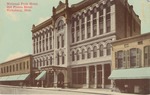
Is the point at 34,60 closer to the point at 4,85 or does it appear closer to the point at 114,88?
the point at 4,85

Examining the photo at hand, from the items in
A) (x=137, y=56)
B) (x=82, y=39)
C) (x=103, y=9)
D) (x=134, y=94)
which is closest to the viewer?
(x=134, y=94)

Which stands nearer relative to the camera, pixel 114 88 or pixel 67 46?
pixel 114 88

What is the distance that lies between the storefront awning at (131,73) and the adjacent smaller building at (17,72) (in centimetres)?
559

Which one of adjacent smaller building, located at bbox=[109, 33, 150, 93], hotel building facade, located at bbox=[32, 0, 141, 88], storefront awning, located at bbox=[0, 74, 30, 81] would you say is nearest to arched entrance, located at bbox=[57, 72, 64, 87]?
hotel building facade, located at bbox=[32, 0, 141, 88]

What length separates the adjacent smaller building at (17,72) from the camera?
65.1 ft

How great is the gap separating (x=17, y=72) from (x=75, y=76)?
218 inches

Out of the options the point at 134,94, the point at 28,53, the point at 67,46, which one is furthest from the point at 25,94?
the point at 134,94

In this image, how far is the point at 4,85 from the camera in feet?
65.5

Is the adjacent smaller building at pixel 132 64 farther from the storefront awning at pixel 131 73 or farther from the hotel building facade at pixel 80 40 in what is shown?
the hotel building facade at pixel 80 40

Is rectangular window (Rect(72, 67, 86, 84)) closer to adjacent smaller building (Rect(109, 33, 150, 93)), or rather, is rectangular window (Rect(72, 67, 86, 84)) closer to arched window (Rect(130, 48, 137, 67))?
adjacent smaller building (Rect(109, 33, 150, 93))

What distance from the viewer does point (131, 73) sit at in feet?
55.1

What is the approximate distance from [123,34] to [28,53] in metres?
5.79

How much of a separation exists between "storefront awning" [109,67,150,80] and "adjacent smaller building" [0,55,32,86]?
559 cm

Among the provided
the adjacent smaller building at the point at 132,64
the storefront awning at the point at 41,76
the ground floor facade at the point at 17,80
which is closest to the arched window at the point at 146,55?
the adjacent smaller building at the point at 132,64
